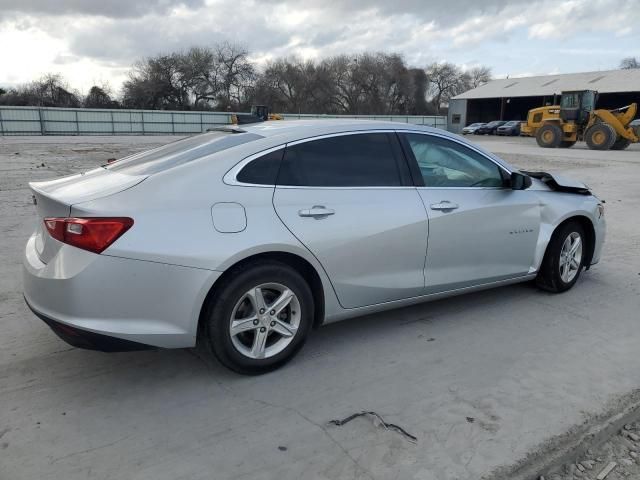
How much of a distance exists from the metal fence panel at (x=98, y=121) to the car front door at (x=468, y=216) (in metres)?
29.6

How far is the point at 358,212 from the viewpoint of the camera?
353 cm

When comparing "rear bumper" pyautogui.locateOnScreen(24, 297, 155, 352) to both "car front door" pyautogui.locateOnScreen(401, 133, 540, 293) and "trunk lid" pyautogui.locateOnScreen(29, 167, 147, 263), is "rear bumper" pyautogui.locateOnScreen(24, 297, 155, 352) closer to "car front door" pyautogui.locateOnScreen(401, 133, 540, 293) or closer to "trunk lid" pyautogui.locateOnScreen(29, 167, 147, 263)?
"trunk lid" pyautogui.locateOnScreen(29, 167, 147, 263)

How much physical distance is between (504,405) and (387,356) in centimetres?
85

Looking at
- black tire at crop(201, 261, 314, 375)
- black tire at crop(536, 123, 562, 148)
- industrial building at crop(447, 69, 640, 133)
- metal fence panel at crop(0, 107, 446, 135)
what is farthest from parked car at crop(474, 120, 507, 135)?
black tire at crop(201, 261, 314, 375)

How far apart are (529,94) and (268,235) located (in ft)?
187

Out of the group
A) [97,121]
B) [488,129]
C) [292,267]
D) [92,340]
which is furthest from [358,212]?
[488,129]

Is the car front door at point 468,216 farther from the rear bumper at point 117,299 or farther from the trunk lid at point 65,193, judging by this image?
the trunk lid at point 65,193

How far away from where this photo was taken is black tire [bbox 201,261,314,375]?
3.04m

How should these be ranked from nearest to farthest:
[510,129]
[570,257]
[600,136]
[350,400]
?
[350,400], [570,257], [600,136], [510,129]

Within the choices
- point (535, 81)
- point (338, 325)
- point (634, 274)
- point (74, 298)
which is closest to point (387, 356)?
point (338, 325)

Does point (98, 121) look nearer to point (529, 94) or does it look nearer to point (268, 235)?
point (268, 235)

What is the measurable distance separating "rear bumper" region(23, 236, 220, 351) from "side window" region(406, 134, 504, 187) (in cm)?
186

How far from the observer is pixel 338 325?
164 inches

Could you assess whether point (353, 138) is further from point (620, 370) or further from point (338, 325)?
point (620, 370)
